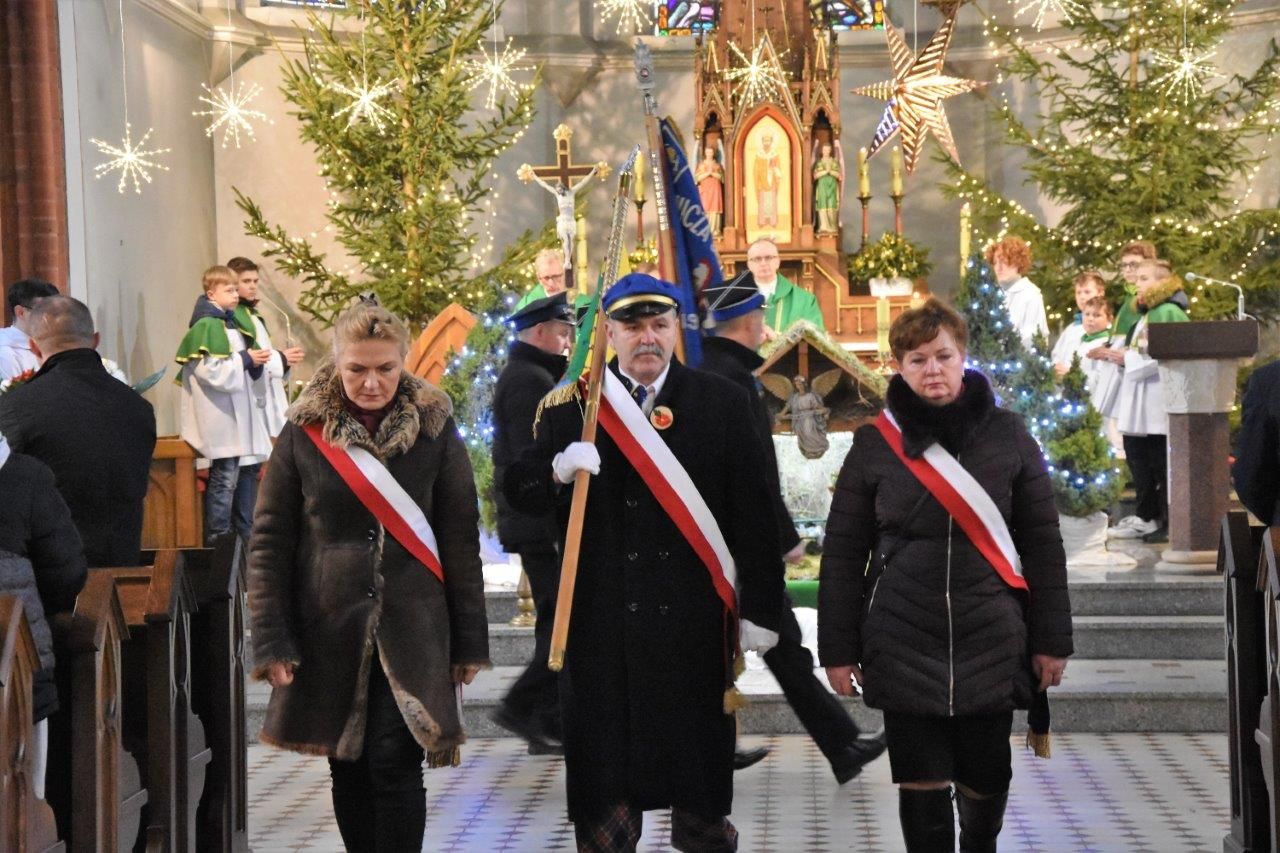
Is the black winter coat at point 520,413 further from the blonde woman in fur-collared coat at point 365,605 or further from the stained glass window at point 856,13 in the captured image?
the stained glass window at point 856,13

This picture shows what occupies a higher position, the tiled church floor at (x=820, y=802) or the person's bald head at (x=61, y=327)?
the person's bald head at (x=61, y=327)

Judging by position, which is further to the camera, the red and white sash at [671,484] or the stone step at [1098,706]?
the stone step at [1098,706]

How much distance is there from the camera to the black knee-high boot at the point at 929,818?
15.6ft

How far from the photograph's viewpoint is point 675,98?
18.8 meters

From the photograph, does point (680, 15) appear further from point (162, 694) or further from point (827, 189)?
point (162, 694)

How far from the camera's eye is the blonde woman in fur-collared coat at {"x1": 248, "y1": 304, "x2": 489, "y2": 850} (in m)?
4.84

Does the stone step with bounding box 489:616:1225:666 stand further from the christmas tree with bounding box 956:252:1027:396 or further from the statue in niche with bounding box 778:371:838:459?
the christmas tree with bounding box 956:252:1027:396

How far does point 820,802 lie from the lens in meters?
6.81

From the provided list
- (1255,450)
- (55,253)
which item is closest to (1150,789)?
(1255,450)

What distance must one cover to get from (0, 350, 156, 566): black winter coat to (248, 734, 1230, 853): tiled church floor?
46.3 inches

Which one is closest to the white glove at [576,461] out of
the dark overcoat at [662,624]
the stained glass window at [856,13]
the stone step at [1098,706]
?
the dark overcoat at [662,624]

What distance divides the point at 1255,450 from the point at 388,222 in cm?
1010

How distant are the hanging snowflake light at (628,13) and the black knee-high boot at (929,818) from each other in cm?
1371

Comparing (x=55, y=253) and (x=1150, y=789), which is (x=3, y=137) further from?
(x=1150, y=789)
